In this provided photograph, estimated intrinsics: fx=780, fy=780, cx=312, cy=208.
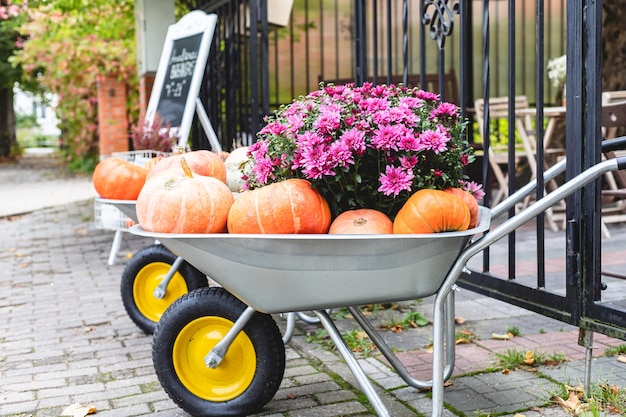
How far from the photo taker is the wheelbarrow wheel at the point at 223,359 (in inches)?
104

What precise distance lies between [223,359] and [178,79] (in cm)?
297

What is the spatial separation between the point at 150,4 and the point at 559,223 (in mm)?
4077

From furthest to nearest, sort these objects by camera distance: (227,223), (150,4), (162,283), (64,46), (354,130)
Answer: (64,46), (150,4), (162,283), (227,223), (354,130)

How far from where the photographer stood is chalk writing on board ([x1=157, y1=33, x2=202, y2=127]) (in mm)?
5086

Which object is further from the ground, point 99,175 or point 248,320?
point 99,175

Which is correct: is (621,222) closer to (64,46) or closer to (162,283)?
(162,283)

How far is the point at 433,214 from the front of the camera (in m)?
2.21

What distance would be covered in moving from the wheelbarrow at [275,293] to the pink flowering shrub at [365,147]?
8.2 inches

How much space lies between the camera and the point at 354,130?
7.54ft

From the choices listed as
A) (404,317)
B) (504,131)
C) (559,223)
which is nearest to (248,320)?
(404,317)

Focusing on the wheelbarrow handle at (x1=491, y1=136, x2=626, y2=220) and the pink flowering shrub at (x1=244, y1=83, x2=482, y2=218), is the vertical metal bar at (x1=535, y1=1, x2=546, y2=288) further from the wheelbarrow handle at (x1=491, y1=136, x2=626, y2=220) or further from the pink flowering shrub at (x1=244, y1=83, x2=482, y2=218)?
the pink flowering shrub at (x1=244, y1=83, x2=482, y2=218)

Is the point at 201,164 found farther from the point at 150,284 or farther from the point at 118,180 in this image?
the point at 150,284

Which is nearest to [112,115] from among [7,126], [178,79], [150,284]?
[178,79]

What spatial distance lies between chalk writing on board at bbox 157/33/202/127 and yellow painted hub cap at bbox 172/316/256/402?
2.48 metres
